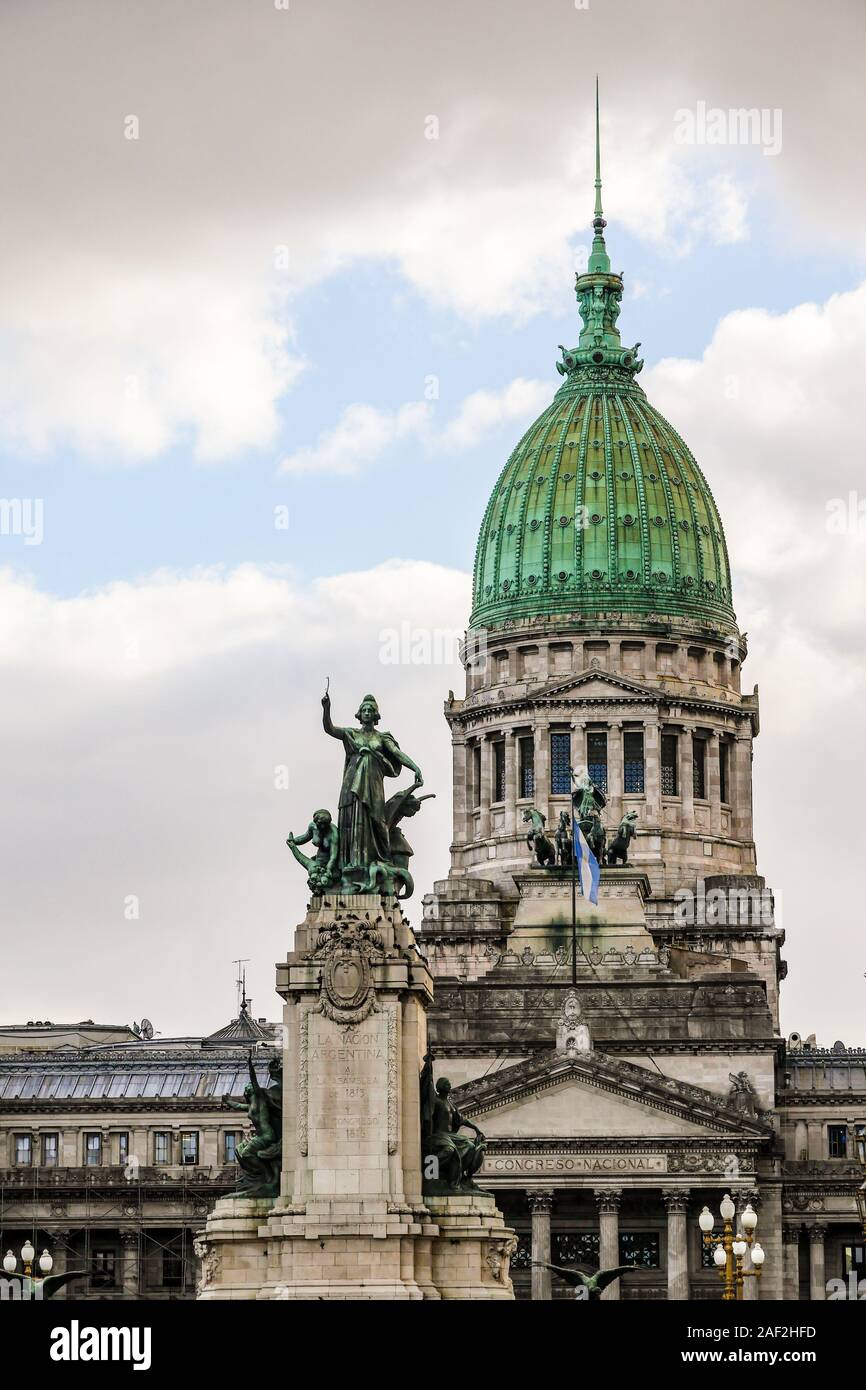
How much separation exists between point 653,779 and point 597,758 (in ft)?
12.5

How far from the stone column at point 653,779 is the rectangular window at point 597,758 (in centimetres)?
242

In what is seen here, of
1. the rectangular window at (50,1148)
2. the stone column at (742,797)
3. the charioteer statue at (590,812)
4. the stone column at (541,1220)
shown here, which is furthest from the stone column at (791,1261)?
the rectangular window at (50,1148)

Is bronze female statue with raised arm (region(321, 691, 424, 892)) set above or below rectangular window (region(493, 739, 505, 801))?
below

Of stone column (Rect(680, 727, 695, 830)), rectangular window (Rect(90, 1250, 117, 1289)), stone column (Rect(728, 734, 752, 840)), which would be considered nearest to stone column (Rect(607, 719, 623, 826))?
stone column (Rect(680, 727, 695, 830))

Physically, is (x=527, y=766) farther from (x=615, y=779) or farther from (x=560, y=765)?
(x=615, y=779)

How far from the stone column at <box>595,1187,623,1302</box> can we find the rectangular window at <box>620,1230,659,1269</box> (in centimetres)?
138

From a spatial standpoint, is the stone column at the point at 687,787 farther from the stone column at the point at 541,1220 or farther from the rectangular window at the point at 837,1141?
the stone column at the point at 541,1220

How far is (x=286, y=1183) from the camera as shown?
93188 millimetres

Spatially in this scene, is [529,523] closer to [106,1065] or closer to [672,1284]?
[106,1065]

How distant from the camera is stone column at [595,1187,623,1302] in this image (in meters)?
156

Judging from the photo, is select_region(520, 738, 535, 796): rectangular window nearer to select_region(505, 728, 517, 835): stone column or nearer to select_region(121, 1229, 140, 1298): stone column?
select_region(505, 728, 517, 835): stone column

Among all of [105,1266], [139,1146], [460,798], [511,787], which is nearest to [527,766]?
[511,787]
